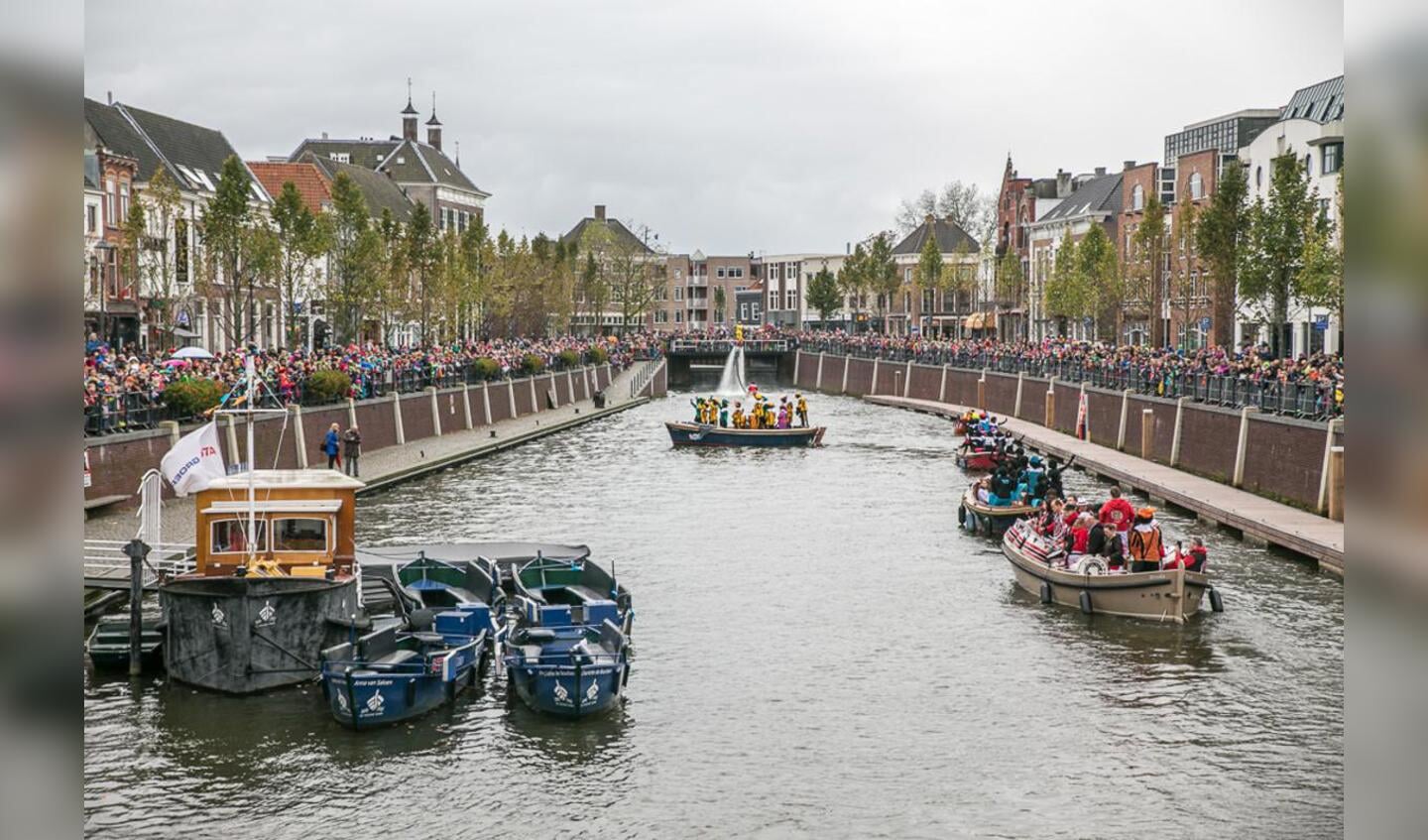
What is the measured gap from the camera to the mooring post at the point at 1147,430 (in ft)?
201

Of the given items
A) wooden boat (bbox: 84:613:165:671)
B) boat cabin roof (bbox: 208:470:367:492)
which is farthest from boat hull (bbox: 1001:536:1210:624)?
wooden boat (bbox: 84:613:165:671)

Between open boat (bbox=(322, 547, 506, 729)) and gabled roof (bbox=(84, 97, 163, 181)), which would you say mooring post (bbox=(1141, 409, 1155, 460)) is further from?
gabled roof (bbox=(84, 97, 163, 181))

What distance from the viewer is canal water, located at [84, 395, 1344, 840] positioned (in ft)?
67.1

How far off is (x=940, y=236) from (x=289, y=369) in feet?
423

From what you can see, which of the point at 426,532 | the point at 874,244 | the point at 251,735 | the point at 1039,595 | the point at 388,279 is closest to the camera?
the point at 251,735

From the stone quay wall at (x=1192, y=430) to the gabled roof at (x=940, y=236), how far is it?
238ft

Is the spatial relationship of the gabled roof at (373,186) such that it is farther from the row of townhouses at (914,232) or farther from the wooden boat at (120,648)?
the wooden boat at (120,648)

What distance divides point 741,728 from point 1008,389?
69398 millimetres

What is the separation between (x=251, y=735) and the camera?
942 inches

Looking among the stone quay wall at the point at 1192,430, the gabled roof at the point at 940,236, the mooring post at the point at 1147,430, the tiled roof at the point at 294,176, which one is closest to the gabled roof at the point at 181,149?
the tiled roof at the point at 294,176

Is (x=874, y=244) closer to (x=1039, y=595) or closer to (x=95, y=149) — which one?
(x=95, y=149)

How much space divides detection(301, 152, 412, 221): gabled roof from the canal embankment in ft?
71.8

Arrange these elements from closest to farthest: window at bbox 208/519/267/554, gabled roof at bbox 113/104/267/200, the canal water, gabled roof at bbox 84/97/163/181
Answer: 1. the canal water
2. window at bbox 208/519/267/554
3. gabled roof at bbox 84/97/163/181
4. gabled roof at bbox 113/104/267/200
